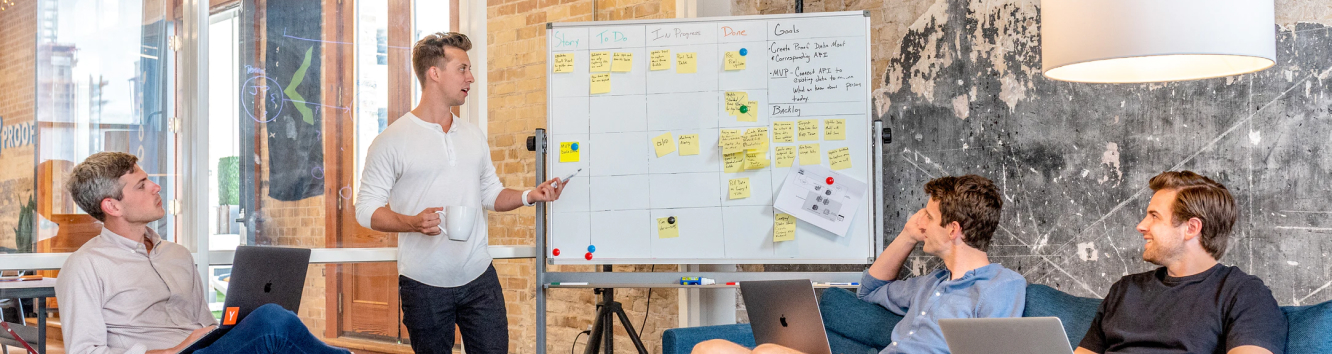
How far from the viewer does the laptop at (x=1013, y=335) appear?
4.97ft

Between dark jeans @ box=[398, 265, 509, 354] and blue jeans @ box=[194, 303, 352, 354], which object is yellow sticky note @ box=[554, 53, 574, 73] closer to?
dark jeans @ box=[398, 265, 509, 354]

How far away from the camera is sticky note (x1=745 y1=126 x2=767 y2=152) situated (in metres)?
3.31

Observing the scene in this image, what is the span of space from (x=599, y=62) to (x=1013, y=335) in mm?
2195

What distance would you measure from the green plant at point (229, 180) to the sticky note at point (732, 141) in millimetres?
1744

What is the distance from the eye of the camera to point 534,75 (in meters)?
4.50

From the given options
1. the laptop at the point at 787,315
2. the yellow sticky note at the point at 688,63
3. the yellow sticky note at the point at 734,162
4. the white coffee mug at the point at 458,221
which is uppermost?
the yellow sticky note at the point at 688,63

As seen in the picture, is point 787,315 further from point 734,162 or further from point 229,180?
point 229,180

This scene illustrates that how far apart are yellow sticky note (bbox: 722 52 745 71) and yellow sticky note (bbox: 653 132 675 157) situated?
0.33 m

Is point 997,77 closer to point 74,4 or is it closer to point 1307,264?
point 1307,264

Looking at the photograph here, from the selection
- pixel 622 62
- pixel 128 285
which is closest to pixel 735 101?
pixel 622 62

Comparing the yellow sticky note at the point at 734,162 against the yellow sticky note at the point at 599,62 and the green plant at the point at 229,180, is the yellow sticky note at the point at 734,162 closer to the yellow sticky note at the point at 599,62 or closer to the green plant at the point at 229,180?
the yellow sticky note at the point at 599,62

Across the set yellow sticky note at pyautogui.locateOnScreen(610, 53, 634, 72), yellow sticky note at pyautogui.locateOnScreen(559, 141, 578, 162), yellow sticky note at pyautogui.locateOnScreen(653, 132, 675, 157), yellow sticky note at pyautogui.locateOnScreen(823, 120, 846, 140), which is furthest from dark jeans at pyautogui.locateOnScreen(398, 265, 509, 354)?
yellow sticky note at pyautogui.locateOnScreen(823, 120, 846, 140)

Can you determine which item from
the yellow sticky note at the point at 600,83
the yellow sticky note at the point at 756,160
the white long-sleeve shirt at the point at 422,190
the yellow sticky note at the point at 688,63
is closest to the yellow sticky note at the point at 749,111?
the yellow sticky note at the point at 756,160

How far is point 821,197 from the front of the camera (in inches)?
129
